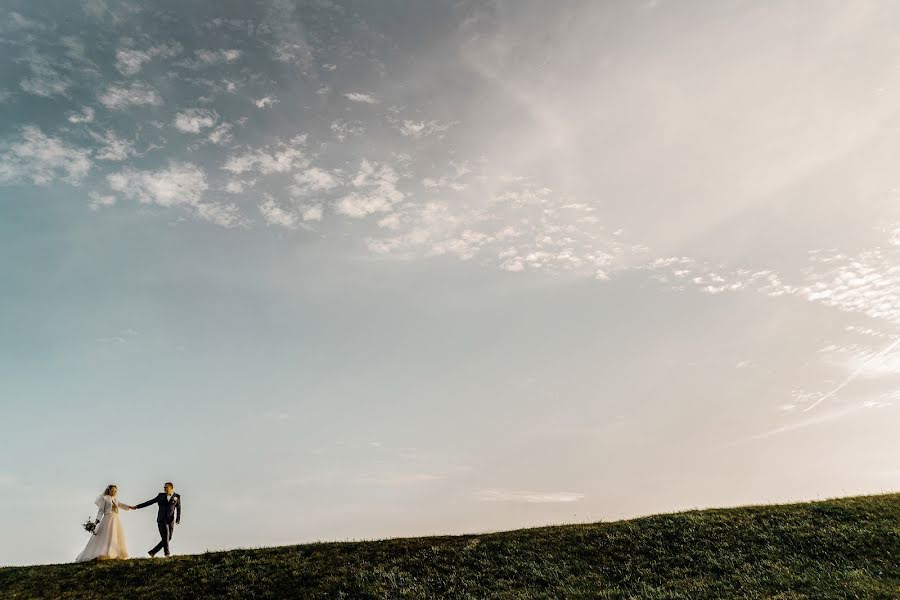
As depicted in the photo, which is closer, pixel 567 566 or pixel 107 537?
pixel 567 566

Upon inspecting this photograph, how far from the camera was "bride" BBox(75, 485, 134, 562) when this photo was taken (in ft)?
87.0

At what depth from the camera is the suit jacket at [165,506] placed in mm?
27594

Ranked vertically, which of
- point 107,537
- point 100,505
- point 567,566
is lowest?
point 567,566

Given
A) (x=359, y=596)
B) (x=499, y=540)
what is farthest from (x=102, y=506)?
(x=499, y=540)

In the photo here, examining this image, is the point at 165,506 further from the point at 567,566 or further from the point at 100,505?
the point at 567,566

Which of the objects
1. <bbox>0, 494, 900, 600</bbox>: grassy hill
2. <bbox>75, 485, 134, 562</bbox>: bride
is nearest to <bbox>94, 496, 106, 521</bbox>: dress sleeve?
<bbox>75, 485, 134, 562</bbox>: bride

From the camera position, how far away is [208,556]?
26.7 meters

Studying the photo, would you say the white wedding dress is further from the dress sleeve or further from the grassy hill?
the grassy hill

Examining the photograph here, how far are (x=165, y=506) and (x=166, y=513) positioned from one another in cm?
33

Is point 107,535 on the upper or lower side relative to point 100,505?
lower

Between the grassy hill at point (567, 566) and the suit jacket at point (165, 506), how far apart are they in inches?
86.7

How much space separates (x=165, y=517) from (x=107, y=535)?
8.18 feet

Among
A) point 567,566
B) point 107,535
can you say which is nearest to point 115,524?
point 107,535

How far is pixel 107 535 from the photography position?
26828 millimetres
